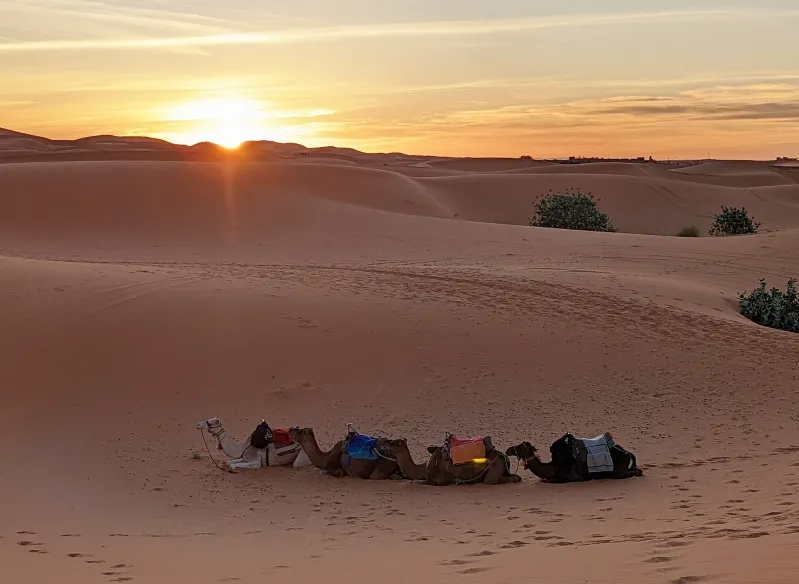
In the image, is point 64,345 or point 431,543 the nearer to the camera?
point 431,543

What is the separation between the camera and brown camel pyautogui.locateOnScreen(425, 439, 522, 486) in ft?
27.7

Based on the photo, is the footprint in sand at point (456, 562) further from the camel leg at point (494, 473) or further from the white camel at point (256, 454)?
the white camel at point (256, 454)

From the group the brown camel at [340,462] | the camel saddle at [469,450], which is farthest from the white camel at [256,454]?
the camel saddle at [469,450]

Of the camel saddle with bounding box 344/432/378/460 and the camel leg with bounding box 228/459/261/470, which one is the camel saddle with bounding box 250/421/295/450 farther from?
the camel saddle with bounding box 344/432/378/460

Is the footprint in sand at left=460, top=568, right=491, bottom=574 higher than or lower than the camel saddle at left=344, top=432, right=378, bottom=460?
lower

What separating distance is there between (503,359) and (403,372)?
4.69ft

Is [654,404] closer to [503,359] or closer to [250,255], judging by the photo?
[503,359]

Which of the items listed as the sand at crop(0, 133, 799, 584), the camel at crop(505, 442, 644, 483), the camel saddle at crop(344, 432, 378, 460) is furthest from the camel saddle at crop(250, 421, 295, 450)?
the camel at crop(505, 442, 644, 483)

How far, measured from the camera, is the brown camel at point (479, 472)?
27.7 feet

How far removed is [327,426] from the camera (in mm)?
10477

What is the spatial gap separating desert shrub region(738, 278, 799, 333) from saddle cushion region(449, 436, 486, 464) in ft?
29.1

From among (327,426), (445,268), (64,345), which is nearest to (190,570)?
(327,426)

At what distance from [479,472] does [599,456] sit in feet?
3.62

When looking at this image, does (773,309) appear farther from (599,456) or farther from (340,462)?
(340,462)
